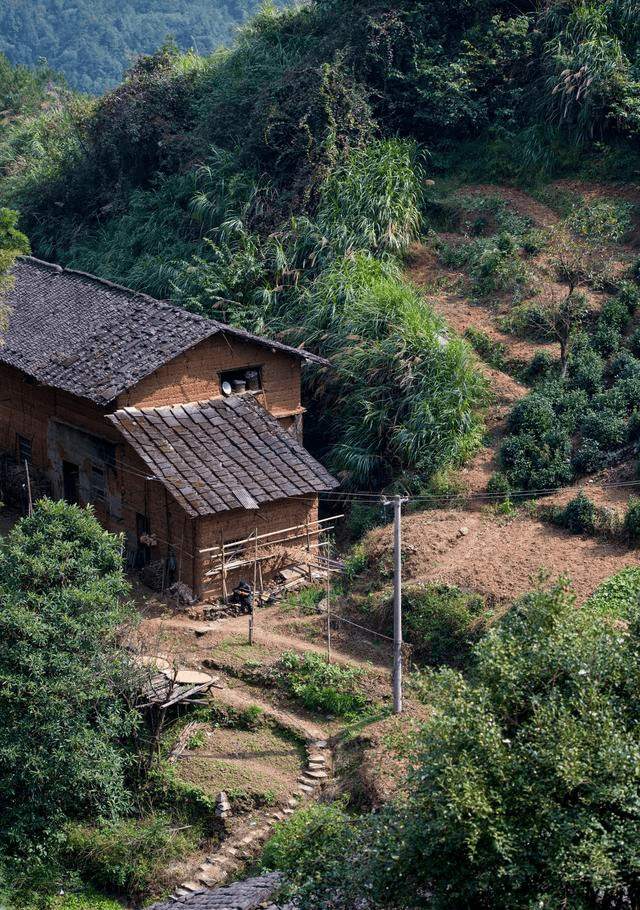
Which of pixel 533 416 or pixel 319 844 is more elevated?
pixel 533 416

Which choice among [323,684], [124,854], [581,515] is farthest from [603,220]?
[124,854]

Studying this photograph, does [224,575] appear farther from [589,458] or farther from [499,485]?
[589,458]

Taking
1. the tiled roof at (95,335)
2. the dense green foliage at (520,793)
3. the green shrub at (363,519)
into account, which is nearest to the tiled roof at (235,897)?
the dense green foliage at (520,793)

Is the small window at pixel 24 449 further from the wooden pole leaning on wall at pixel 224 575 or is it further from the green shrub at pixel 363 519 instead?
the green shrub at pixel 363 519

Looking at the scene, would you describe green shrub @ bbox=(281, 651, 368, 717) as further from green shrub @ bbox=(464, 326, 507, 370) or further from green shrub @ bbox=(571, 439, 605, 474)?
green shrub @ bbox=(464, 326, 507, 370)

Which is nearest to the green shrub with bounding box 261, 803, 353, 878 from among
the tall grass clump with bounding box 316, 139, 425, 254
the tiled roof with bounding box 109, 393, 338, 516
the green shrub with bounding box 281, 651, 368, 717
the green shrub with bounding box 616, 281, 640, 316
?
the green shrub with bounding box 281, 651, 368, 717

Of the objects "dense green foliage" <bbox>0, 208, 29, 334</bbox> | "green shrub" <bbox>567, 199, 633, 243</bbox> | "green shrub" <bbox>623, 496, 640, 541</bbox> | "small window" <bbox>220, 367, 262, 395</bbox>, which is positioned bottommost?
"green shrub" <bbox>623, 496, 640, 541</bbox>

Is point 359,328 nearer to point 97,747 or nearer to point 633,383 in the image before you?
point 633,383

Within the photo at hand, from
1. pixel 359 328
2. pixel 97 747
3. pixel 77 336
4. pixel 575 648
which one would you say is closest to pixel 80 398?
pixel 77 336
